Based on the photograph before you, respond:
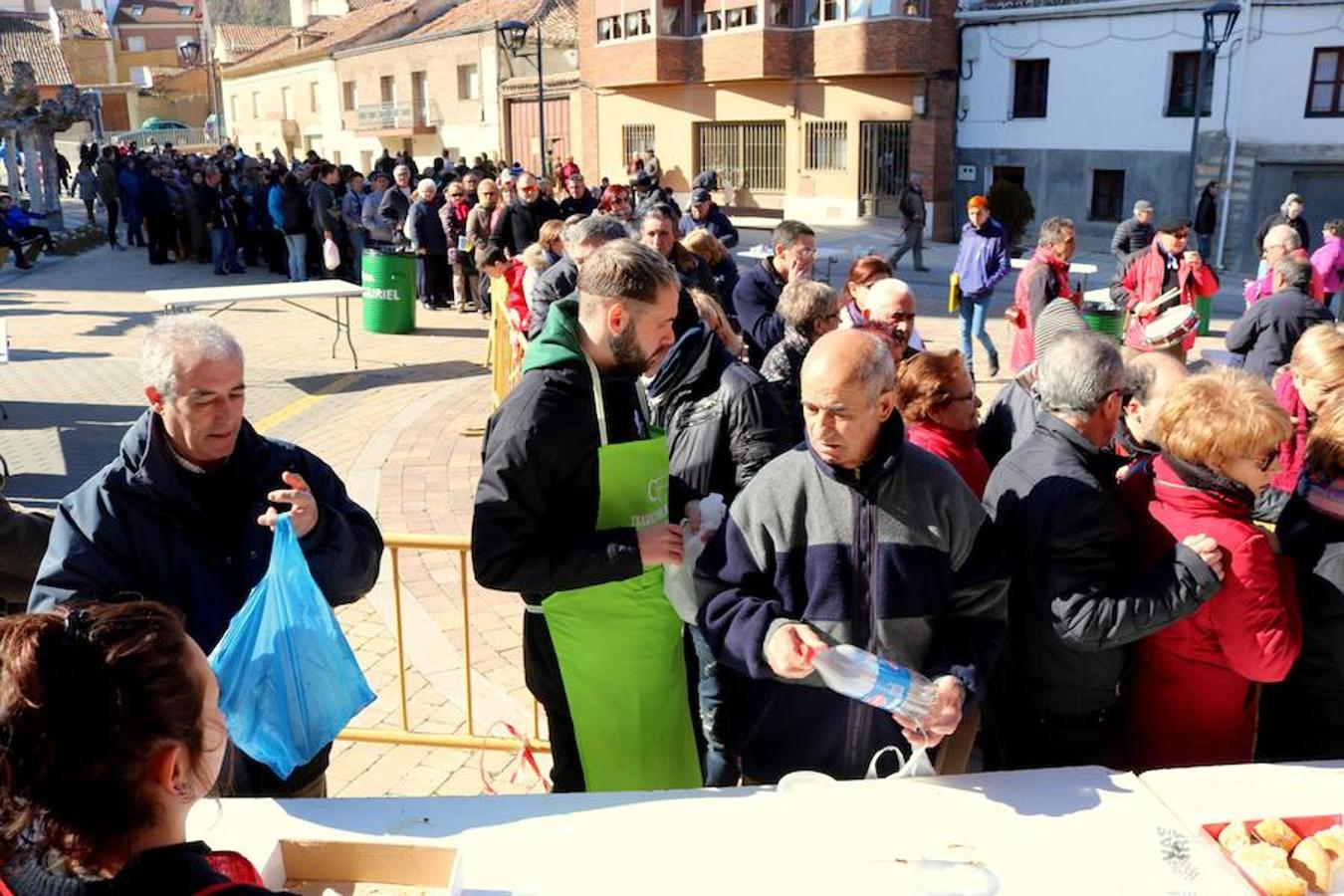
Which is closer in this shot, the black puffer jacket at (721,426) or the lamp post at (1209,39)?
the black puffer jacket at (721,426)

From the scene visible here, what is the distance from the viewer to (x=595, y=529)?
2.95 meters

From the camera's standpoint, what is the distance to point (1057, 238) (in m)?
8.17

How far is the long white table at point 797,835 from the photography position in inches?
87.3

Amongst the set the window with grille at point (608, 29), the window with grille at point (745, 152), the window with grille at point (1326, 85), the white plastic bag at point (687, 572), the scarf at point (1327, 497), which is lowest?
the white plastic bag at point (687, 572)

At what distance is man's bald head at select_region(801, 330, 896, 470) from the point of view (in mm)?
2645

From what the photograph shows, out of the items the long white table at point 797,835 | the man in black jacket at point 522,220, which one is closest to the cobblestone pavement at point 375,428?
the man in black jacket at point 522,220

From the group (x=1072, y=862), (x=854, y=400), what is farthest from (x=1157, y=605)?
(x=854, y=400)

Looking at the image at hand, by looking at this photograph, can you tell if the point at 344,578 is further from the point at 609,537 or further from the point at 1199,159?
the point at 1199,159

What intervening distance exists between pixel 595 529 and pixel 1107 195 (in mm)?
23511

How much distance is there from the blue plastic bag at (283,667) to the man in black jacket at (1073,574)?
1.78 metres

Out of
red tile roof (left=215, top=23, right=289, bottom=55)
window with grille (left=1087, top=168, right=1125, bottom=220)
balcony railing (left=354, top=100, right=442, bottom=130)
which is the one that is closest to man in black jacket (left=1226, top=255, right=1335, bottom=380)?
window with grille (left=1087, top=168, right=1125, bottom=220)

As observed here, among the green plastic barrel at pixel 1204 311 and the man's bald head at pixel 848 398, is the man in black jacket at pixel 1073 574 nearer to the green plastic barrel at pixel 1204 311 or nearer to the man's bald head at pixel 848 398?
the man's bald head at pixel 848 398

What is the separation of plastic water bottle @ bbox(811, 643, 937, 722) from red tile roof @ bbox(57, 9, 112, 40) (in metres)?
82.0

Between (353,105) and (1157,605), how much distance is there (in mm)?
47697
